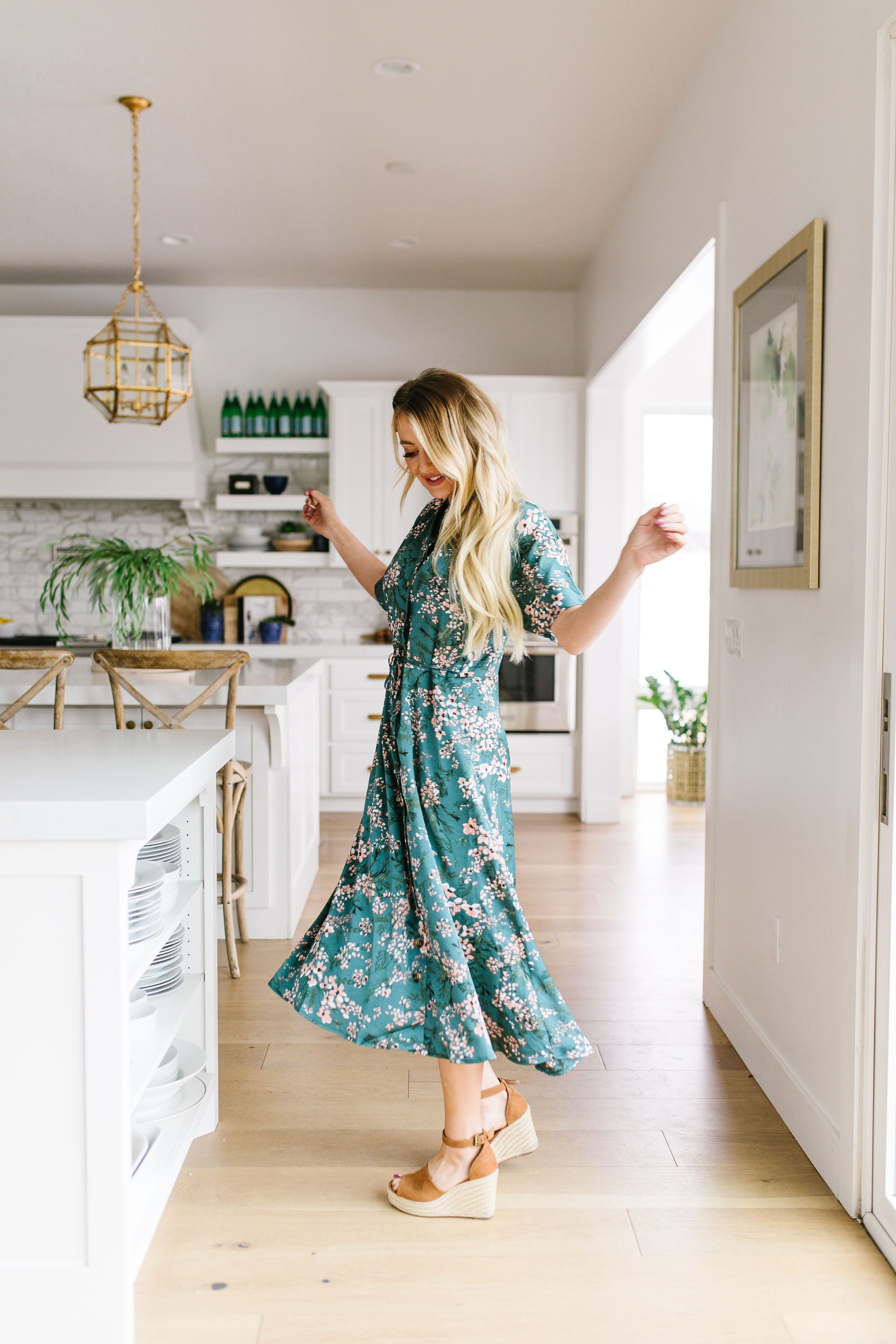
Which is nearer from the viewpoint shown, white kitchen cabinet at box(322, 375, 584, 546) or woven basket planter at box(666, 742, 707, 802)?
white kitchen cabinet at box(322, 375, 584, 546)

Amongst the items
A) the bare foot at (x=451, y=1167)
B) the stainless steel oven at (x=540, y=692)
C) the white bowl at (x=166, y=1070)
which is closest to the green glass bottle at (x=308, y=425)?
the stainless steel oven at (x=540, y=692)

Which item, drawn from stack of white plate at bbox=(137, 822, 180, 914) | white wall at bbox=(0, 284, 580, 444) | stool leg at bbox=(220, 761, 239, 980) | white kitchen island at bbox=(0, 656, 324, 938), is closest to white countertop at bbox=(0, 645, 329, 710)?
white kitchen island at bbox=(0, 656, 324, 938)

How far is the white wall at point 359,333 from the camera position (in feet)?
19.2

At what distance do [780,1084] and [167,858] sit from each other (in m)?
1.43

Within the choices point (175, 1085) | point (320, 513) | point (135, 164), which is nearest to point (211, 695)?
point (320, 513)

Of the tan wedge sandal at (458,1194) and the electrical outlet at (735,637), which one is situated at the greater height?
the electrical outlet at (735,637)

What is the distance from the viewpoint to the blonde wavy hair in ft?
6.10

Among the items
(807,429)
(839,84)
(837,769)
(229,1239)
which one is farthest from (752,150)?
(229,1239)

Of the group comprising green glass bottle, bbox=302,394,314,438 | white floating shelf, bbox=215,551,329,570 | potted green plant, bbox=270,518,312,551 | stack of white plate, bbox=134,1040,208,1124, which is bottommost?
stack of white plate, bbox=134,1040,208,1124

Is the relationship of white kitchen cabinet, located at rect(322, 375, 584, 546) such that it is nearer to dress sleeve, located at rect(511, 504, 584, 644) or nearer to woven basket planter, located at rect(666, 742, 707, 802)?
woven basket planter, located at rect(666, 742, 707, 802)

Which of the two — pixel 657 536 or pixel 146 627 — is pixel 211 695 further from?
pixel 657 536

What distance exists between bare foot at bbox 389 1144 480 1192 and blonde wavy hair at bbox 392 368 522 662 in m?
0.93

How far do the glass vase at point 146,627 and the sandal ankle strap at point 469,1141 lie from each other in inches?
80.1

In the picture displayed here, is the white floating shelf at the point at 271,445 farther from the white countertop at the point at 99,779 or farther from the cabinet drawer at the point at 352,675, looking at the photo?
the white countertop at the point at 99,779
